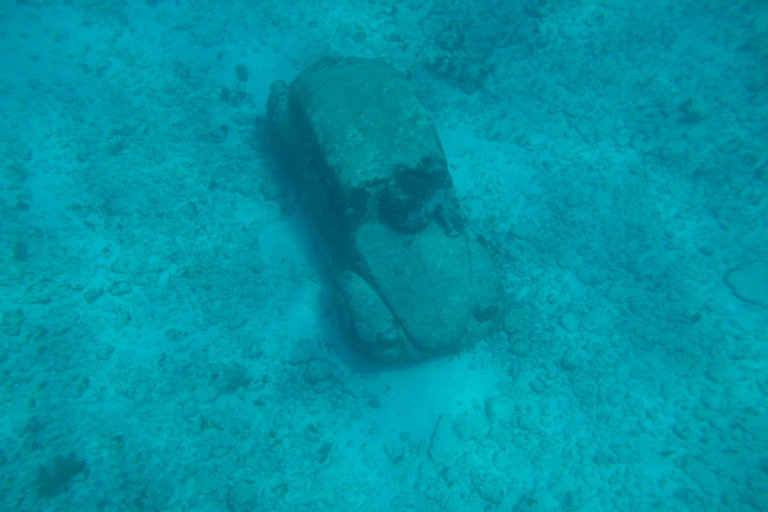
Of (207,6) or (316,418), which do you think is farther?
(207,6)

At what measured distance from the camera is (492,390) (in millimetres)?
4816

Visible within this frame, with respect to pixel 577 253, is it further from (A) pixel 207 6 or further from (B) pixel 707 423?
A: (A) pixel 207 6

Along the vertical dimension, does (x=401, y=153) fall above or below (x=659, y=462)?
above

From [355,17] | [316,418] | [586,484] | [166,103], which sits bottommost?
[316,418]

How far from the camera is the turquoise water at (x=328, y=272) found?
4492mm

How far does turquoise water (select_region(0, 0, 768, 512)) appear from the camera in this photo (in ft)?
14.7

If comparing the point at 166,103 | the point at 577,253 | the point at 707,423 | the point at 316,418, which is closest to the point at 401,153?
the point at 577,253

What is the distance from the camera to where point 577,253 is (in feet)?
17.5

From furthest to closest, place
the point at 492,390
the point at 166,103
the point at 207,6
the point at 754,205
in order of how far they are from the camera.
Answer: the point at 207,6 < the point at 166,103 < the point at 754,205 < the point at 492,390

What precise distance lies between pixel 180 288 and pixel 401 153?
3944mm

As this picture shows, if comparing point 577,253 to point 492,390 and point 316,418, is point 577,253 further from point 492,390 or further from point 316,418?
point 316,418

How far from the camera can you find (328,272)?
520 centimetres

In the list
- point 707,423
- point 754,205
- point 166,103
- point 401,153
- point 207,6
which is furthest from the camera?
point 207,6

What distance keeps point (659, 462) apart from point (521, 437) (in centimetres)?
173
